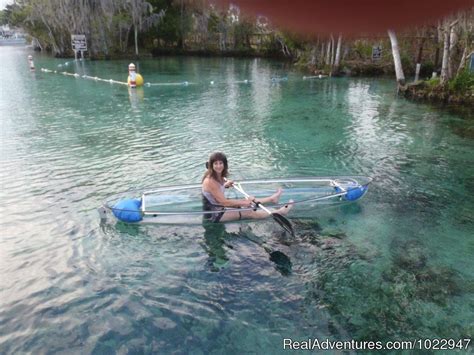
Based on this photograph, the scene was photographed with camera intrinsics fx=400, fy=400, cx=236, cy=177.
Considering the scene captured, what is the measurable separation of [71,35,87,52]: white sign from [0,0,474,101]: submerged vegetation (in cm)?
282

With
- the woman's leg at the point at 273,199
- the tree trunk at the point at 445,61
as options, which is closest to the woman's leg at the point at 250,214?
the woman's leg at the point at 273,199

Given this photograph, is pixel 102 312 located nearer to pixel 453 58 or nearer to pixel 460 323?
pixel 460 323

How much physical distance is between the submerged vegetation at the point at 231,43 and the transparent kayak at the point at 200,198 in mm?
8698

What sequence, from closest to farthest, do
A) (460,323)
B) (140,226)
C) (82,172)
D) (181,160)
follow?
(460,323) < (140,226) < (82,172) < (181,160)

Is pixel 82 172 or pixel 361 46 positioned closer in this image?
pixel 82 172

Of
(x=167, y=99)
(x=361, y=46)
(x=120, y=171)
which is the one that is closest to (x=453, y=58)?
(x=361, y=46)

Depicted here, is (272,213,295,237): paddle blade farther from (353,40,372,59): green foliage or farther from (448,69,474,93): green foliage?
(353,40,372,59): green foliage

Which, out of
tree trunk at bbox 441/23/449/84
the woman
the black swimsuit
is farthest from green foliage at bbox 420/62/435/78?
the black swimsuit

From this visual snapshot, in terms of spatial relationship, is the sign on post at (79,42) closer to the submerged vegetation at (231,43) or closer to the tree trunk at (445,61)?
the submerged vegetation at (231,43)

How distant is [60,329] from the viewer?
16.4 ft

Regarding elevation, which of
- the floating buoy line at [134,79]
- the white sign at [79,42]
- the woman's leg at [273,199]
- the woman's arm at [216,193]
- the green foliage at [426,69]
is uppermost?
the white sign at [79,42]

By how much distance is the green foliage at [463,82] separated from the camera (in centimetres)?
1898

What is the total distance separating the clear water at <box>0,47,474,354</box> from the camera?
16.4ft

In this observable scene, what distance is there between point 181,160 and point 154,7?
139 feet
